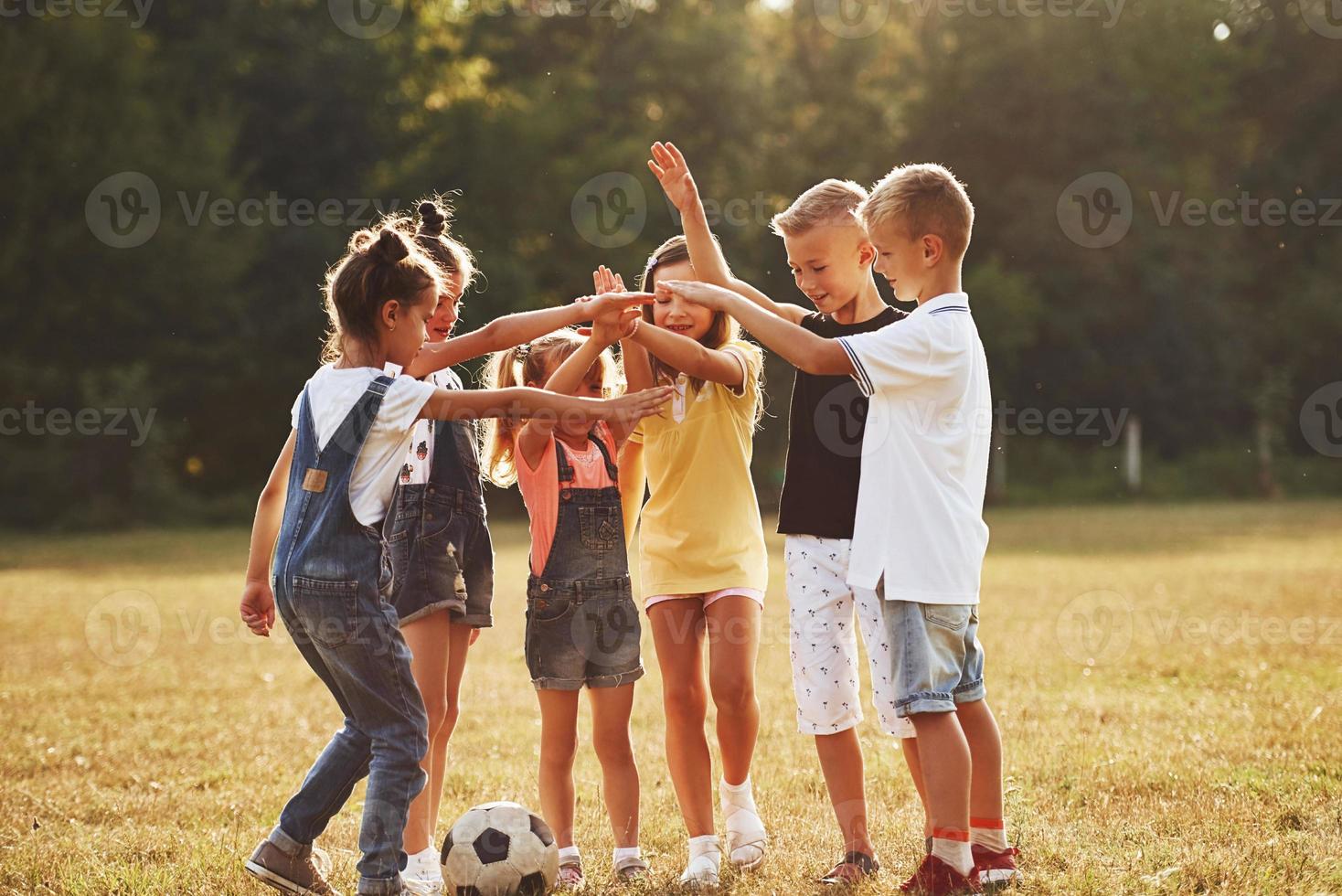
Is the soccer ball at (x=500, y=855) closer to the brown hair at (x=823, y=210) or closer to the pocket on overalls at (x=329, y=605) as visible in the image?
the pocket on overalls at (x=329, y=605)

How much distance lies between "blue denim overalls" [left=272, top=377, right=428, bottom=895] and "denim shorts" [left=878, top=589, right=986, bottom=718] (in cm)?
130

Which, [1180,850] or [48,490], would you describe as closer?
[1180,850]

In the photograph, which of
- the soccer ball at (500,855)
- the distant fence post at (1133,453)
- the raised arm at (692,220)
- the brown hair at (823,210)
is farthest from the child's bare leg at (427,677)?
the distant fence post at (1133,453)

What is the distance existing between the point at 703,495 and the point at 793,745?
219 centimetres

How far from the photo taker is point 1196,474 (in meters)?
30.6

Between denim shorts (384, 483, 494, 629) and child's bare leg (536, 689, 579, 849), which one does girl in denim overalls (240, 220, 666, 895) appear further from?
child's bare leg (536, 689, 579, 849)

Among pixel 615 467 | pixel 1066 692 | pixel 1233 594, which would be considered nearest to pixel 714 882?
pixel 615 467

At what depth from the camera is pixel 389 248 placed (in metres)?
3.59

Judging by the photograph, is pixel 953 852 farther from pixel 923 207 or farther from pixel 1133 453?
pixel 1133 453

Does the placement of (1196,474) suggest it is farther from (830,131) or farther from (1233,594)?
(1233,594)

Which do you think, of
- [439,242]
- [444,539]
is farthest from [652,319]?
[444,539]

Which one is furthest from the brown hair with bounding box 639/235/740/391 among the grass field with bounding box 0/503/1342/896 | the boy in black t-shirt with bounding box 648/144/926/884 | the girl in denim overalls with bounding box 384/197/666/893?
the grass field with bounding box 0/503/1342/896

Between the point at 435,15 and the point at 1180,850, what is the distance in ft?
106

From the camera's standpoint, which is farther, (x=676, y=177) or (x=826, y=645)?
(x=676, y=177)
